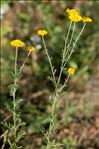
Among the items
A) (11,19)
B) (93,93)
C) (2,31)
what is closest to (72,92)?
(93,93)

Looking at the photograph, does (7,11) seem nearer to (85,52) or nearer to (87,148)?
(85,52)

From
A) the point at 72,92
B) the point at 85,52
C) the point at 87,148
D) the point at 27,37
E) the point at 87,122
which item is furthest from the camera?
the point at 27,37

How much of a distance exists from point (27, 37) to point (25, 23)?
0.25 m

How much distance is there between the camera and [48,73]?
4102mm

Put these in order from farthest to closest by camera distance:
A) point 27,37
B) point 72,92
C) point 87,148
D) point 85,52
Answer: point 27,37 < point 85,52 < point 72,92 < point 87,148

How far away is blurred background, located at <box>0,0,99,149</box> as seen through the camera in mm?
3439

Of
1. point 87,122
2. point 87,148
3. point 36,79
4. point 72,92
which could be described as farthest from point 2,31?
point 87,148

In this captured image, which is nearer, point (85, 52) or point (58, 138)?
point (58, 138)

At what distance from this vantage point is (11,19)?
4844 millimetres

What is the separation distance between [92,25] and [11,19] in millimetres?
925

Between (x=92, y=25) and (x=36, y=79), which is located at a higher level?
(x=92, y=25)

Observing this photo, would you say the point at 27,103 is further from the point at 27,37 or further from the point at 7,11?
Result: the point at 7,11

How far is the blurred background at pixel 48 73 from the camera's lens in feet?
11.3

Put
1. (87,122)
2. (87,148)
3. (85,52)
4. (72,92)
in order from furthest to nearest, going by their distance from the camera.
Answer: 1. (85,52)
2. (72,92)
3. (87,122)
4. (87,148)
